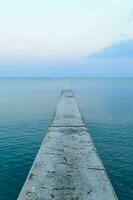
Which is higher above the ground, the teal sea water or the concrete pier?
the concrete pier

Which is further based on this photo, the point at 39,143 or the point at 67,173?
the point at 39,143

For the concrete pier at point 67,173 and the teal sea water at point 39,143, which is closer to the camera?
the concrete pier at point 67,173

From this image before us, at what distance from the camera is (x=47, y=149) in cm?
3969

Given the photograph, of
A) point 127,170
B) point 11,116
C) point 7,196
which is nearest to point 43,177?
point 7,196

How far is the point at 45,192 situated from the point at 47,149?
14.1 metres

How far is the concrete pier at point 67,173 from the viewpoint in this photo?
2522cm

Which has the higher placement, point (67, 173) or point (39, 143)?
point (67, 173)

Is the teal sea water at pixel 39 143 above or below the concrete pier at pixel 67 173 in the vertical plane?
below

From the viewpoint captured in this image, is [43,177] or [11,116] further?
[11,116]

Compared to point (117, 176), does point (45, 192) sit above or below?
above

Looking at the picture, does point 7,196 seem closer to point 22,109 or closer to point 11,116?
point 11,116

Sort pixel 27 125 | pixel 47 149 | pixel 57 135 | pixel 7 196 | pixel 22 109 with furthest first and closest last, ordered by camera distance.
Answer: pixel 22 109, pixel 27 125, pixel 57 135, pixel 47 149, pixel 7 196

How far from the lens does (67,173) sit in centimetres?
3000

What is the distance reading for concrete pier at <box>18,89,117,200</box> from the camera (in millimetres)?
25219
